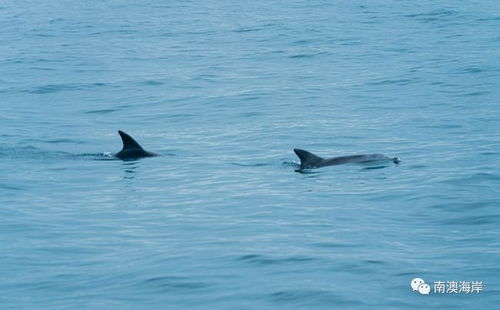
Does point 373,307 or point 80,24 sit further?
point 80,24

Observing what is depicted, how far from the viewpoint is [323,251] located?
14.7m

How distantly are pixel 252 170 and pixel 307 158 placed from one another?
1.10 m

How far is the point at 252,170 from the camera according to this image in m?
21.5

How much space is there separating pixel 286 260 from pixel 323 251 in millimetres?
747

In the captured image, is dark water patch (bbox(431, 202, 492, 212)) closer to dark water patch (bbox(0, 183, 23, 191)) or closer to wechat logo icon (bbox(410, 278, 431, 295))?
wechat logo icon (bbox(410, 278, 431, 295))

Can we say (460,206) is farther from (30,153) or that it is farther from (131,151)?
(30,153)

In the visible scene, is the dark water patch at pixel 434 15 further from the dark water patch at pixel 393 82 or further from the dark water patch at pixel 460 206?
the dark water patch at pixel 460 206

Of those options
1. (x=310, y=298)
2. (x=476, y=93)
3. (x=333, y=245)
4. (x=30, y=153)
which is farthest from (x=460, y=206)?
(x=476, y=93)

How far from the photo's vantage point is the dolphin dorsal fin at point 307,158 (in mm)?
21062

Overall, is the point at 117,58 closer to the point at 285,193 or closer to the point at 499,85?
the point at 499,85

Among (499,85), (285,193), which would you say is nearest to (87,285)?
(285,193)

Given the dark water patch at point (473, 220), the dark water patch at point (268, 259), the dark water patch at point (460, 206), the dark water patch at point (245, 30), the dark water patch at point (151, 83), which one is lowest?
the dark water patch at point (151, 83)

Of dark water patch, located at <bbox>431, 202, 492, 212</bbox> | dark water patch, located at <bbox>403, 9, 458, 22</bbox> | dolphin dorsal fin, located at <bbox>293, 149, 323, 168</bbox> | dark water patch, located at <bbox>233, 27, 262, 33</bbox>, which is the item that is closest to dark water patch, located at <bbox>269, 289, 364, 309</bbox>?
dark water patch, located at <bbox>431, 202, 492, 212</bbox>

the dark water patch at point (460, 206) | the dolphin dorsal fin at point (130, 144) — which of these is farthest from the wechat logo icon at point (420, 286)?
the dolphin dorsal fin at point (130, 144)
